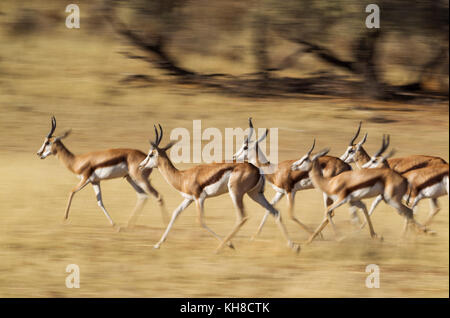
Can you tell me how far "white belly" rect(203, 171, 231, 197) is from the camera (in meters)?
8.17

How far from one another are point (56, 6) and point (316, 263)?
56.3ft

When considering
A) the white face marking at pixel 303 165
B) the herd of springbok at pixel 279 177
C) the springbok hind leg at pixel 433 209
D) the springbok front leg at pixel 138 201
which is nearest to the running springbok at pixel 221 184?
the herd of springbok at pixel 279 177

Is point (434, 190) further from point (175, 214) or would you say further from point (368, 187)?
point (175, 214)

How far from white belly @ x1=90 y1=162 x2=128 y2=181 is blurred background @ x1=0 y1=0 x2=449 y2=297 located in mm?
693

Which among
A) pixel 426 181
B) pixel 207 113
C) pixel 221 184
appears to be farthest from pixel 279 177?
pixel 207 113

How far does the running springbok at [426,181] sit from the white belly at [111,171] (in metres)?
2.63

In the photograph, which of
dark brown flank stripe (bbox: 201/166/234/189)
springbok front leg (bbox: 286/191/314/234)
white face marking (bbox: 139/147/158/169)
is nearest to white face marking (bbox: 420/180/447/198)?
springbok front leg (bbox: 286/191/314/234)

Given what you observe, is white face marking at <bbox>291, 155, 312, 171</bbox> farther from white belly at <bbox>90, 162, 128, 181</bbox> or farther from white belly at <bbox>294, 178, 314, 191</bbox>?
white belly at <bbox>90, 162, 128, 181</bbox>

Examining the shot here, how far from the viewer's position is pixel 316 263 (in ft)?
26.9

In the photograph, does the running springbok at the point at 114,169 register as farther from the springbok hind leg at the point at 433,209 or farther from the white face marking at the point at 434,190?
the springbok hind leg at the point at 433,209

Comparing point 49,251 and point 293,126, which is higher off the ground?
point 293,126

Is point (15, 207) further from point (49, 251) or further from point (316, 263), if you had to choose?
point (316, 263)

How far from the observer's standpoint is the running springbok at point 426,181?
873cm

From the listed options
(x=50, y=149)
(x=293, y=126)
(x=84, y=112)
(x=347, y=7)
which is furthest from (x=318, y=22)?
(x=50, y=149)
